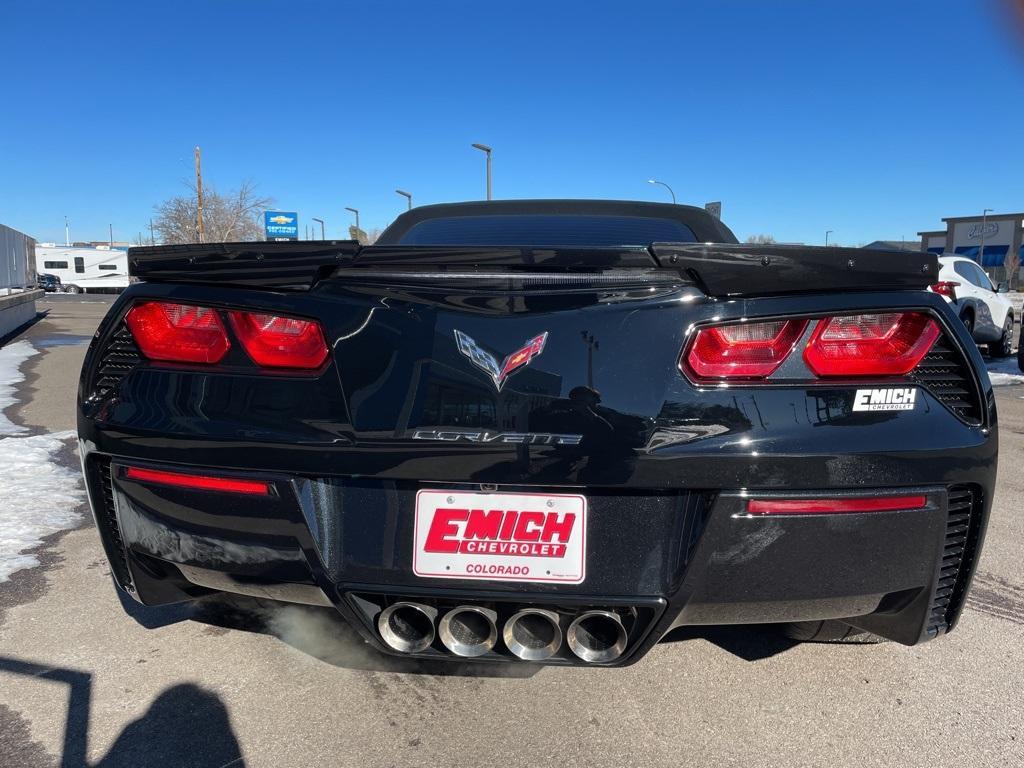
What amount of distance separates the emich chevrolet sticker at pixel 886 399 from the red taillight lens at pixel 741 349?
0.62 ft

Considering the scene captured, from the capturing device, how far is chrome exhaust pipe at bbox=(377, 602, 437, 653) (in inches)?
63.6

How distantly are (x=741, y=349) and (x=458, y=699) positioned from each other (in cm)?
127

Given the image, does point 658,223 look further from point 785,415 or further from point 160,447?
point 160,447

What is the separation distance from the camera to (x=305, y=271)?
1.65m

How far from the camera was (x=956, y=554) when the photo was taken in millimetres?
1675

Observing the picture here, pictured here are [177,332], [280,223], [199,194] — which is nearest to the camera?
[177,332]

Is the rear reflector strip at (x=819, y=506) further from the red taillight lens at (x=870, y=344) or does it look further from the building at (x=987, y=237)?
the building at (x=987, y=237)

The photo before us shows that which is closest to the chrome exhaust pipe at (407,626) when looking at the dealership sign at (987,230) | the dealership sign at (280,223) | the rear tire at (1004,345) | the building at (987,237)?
the rear tire at (1004,345)

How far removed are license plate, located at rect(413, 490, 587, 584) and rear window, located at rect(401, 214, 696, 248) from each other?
135 centimetres

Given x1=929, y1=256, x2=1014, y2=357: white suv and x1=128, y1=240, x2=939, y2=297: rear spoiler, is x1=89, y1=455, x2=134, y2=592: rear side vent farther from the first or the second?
x1=929, y1=256, x2=1014, y2=357: white suv

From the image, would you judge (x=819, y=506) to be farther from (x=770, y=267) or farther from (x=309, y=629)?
(x=309, y=629)

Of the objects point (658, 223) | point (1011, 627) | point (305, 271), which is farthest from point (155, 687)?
point (1011, 627)

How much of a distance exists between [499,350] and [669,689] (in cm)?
121

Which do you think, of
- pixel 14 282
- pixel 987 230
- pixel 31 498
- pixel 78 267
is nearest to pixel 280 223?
pixel 78 267
